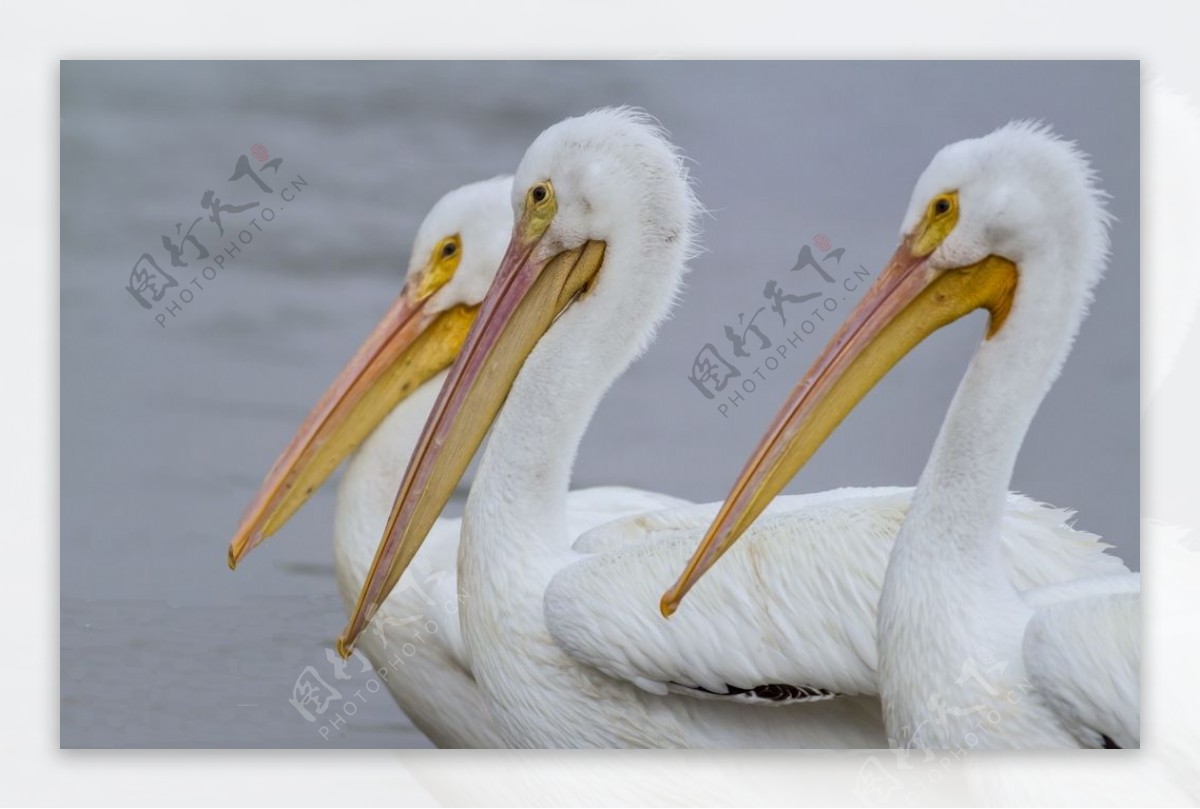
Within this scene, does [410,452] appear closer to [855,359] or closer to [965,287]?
[855,359]

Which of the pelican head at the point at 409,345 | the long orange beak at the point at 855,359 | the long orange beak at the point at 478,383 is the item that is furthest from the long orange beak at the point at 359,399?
the long orange beak at the point at 855,359

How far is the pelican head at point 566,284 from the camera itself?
3.17m

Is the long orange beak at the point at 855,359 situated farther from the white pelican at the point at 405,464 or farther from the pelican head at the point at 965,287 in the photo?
the white pelican at the point at 405,464

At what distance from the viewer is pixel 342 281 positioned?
337cm

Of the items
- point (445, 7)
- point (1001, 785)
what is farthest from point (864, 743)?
point (445, 7)

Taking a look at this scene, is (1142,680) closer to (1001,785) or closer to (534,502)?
(1001,785)

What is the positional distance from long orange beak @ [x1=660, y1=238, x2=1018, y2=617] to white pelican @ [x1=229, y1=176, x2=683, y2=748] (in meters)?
0.34

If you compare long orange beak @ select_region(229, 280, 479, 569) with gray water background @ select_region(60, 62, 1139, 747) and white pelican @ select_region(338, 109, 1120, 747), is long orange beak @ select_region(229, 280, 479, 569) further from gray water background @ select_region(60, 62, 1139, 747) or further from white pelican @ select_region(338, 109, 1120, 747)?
white pelican @ select_region(338, 109, 1120, 747)

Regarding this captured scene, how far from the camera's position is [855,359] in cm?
A: 297

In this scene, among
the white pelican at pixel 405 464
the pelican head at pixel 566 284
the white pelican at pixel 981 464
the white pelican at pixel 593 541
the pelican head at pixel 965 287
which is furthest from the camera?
the white pelican at pixel 405 464

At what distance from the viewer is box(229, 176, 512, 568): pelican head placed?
3.34 m

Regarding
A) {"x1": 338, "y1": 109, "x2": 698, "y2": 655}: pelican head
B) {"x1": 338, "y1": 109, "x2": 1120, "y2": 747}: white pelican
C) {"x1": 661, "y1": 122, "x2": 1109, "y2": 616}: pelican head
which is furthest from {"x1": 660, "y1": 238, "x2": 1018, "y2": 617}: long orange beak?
{"x1": 338, "y1": 109, "x2": 698, "y2": 655}: pelican head

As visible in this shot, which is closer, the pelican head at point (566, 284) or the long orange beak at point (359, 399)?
the pelican head at point (566, 284)

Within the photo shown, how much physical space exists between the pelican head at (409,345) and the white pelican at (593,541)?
186 mm
